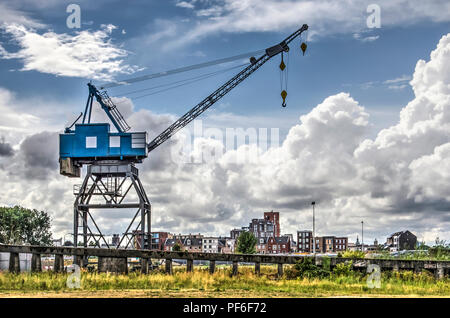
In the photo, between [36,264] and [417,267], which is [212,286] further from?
[417,267]

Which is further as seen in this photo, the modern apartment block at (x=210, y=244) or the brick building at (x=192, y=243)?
the modern apartment block at (x=210, y=244)

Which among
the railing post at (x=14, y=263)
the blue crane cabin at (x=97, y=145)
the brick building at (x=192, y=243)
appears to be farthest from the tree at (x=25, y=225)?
the railing post at (x=14, y=263)

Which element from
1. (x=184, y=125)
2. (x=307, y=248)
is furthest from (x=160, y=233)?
(x=184, y=125)

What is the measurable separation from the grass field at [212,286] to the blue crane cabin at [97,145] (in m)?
28.5

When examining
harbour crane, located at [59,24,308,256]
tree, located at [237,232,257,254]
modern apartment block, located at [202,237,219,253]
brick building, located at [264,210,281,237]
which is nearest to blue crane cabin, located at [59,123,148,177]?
harbour crane, located at [59,24,308,256]

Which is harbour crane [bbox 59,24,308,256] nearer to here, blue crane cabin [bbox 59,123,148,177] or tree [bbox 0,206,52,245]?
blue crane cabin [bbox 59,123,148,177]

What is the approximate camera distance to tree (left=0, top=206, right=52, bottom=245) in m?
99.7

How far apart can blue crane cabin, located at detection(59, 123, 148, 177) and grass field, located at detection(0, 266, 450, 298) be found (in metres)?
28.5

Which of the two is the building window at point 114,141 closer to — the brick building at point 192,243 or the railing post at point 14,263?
the railing post at point 14,263

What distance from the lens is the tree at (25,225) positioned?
327 ft

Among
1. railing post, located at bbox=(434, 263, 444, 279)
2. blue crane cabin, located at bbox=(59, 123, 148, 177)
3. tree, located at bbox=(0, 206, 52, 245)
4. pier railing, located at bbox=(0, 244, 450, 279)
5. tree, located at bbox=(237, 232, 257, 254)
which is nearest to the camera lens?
pier railing, located at bbox=(0, 244, 450, 279)

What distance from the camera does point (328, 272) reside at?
21.8 m
